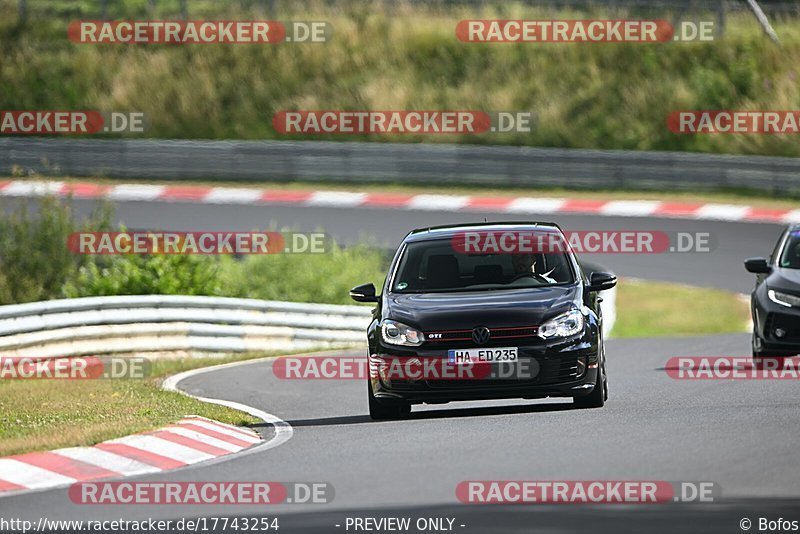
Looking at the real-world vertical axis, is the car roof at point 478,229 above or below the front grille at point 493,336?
above

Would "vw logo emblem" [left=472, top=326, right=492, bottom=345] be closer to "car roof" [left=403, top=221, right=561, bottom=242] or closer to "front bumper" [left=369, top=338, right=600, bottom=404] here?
"front bumper" [left=369, top=338, right=600, bottom=404]

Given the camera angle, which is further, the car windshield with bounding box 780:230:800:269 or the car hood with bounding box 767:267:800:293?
the car windshield with bounding box 780:230:800:269

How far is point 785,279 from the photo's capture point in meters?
17.1

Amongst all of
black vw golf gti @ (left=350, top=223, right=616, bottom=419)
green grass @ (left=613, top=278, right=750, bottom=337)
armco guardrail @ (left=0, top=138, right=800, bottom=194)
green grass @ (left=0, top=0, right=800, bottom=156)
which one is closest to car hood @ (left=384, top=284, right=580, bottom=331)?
black vw golf gti @ (left=350, top=223, right=616, bottom=419)

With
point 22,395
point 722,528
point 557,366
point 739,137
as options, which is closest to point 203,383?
point 22,395

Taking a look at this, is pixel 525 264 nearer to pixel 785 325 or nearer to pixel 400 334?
pixel 400 334

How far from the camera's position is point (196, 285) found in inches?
973

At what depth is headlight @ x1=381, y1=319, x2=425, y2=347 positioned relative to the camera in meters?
13.0

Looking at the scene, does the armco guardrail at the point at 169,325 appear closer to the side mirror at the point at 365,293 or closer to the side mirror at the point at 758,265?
the side mirror at the point at 365,293

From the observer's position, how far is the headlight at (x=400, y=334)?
12977mm

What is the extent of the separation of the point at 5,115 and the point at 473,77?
12976 mm

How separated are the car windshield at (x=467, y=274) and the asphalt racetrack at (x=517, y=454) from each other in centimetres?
108

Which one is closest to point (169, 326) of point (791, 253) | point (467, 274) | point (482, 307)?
point (467, 274)

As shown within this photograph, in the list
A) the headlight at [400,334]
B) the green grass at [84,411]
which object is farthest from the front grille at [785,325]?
the green grass at [84,411]
